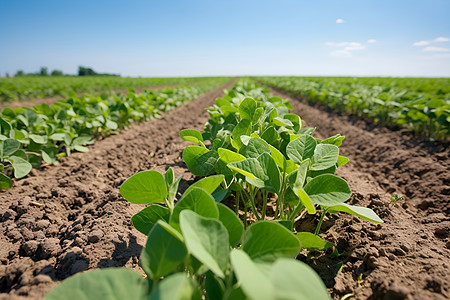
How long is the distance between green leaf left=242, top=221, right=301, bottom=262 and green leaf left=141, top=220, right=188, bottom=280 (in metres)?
0.20

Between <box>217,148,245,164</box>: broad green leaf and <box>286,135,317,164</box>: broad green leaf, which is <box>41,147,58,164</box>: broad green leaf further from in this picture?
<box>286,135,317,164</box>: broad green leaf

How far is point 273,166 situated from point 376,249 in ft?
2.81

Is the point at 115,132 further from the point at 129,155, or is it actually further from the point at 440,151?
the point at 440,151

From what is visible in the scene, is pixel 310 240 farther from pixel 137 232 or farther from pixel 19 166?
pixel 19 166

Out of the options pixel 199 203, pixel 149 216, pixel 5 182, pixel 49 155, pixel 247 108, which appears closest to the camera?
pixel 199 203

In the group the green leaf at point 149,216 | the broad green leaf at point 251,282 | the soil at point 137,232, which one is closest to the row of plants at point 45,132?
the soil at point 137,232

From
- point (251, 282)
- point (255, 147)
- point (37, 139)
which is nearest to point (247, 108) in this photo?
point (255, 147)

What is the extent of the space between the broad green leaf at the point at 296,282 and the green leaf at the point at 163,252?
32 cm

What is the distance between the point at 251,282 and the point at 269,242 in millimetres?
241

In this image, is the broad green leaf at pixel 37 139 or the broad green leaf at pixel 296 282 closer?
the broad green leaf at pixel 296 282

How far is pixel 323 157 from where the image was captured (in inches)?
46.4

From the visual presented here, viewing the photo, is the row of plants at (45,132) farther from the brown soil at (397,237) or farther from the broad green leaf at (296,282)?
the brown soil at (397,237)

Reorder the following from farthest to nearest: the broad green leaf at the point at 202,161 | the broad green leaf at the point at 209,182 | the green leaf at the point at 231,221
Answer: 1. the broad green leaf at the point at 202,161
2. the broad green leaf at the point at 209,182
3. the green leaf at the point at 231,221

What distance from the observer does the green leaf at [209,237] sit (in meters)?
0.65
